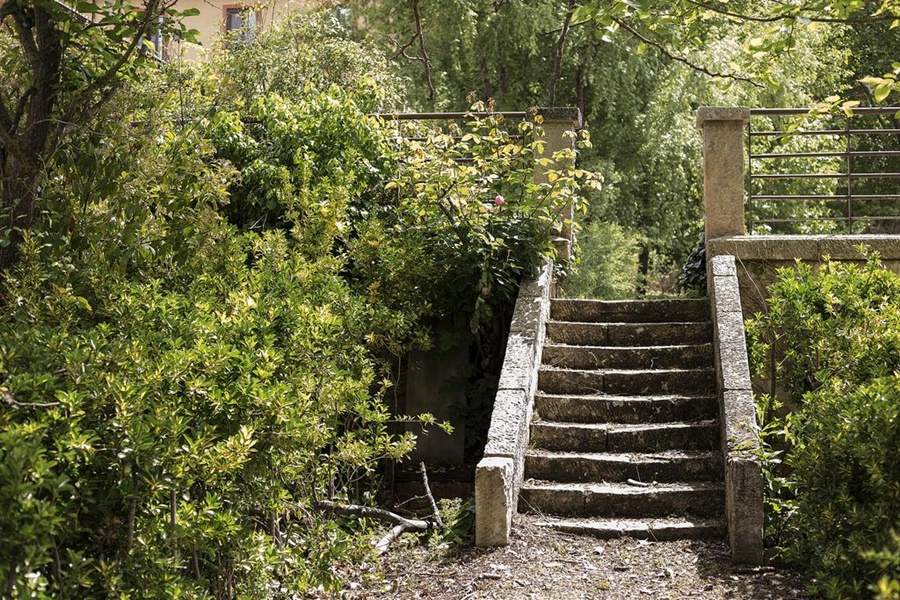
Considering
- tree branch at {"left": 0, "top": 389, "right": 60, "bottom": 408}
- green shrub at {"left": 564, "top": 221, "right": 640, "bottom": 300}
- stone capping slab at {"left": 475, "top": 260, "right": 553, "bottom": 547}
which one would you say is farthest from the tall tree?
green shrub at {"left": 564, "top": 221, "right": 640, "bottom": 300}

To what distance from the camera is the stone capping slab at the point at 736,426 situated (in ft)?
19.3

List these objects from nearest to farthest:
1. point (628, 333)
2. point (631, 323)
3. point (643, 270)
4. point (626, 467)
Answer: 1. point (626, 467)
2. point (628, 333)
3. point (631, 323)
4. point (643, 270)

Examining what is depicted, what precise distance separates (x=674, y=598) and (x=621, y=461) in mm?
1611

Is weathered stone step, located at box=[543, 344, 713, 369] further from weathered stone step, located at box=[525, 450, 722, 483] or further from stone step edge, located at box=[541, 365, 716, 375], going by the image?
weathered stone step, located at box=[525, 450, 722, 483]

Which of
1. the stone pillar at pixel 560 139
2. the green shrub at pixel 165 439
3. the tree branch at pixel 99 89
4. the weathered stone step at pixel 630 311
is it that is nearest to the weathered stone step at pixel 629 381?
the weathered stone step at pixel 630 311

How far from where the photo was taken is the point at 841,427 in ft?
15.7

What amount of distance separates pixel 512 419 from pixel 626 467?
2.91 ft

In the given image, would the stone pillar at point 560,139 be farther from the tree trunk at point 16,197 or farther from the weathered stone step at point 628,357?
the tree trunk at point 16,197

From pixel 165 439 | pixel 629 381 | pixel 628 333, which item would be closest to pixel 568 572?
pixel 629 381

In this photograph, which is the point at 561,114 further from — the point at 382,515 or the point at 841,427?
the point at 841,427

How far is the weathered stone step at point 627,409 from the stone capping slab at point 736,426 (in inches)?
10.0

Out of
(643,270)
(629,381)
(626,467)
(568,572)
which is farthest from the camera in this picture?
(643,270)

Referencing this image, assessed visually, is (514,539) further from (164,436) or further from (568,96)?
(568,96)

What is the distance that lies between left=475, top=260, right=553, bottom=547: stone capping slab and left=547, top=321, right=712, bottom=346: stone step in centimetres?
20
